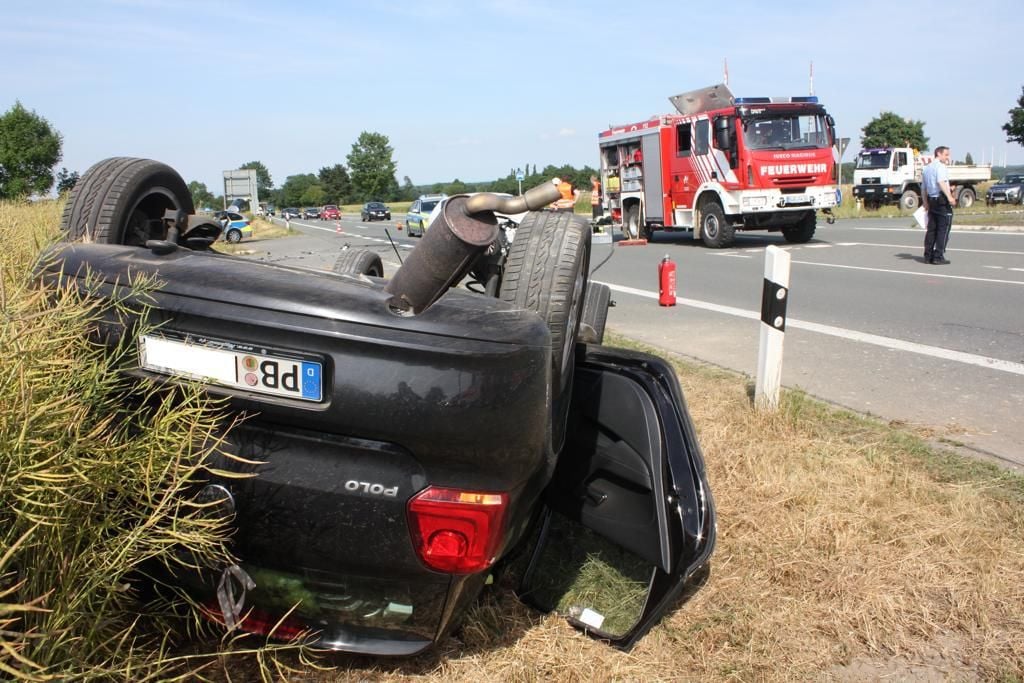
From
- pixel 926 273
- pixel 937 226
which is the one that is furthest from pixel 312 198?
pixel 926 273

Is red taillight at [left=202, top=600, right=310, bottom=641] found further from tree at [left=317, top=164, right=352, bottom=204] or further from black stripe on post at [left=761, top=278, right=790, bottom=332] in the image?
tree at [left=317, top=164, right=352, bottom=204]

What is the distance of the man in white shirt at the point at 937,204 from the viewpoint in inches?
499

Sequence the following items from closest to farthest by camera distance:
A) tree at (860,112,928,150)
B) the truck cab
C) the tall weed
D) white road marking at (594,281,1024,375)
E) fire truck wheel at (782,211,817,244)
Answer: the tall weed → white road marking at (594,281,1024,375) → fire truck wheel at (782,211,817,244) → the truck cab → tree at (860,112,928,150)

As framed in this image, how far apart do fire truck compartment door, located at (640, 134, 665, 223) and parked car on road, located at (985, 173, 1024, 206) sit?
20.8 meters

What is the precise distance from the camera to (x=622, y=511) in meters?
2.83

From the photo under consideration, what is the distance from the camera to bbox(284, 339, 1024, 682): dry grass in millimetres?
2520

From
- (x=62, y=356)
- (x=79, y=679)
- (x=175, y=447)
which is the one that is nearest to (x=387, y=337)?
(x=175, y=447)

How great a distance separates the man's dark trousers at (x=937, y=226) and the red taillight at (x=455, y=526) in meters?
12.5

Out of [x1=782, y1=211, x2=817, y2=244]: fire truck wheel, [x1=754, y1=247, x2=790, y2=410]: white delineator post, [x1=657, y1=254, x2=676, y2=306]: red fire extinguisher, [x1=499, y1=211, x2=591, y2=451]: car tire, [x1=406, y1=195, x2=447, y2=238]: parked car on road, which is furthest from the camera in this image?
[x1=406, y1=195, x2=447, y2=238]: parked car on road

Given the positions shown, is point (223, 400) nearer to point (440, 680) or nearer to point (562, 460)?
point (440, 680)

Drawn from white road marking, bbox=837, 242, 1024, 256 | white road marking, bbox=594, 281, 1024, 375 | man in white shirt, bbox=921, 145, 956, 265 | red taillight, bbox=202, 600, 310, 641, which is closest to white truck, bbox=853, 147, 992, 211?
white road marking, bbox=837, 242, 1024, 256

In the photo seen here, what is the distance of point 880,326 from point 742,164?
10022 mm

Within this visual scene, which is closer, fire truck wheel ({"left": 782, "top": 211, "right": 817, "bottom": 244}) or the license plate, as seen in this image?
the license plate

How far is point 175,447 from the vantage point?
182 centimetres
